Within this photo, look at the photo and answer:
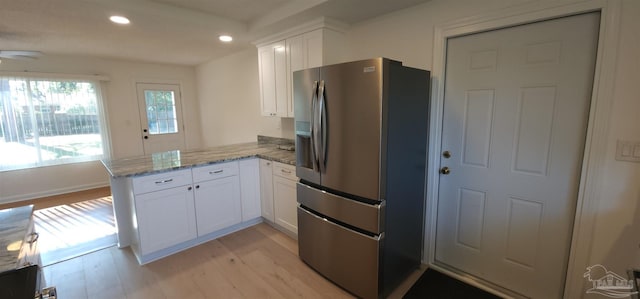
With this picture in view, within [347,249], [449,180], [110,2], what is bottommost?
[347,249]

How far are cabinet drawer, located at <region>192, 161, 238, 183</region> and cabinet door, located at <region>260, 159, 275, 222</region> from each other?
12.0 inches

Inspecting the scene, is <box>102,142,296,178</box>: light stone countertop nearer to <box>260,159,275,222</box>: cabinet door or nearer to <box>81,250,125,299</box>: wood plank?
<box>260,159,275,222</box>: cabinet door

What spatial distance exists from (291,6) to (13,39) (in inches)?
136

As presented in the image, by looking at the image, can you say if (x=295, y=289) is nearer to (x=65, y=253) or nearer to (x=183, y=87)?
(x=65, y=253)

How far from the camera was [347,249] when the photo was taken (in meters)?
1.95

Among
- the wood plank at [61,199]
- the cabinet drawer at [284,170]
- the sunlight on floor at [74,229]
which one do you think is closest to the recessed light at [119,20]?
the cabinet drawer at [284,170]

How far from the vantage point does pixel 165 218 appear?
247 centimetres

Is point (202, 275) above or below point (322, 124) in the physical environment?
below

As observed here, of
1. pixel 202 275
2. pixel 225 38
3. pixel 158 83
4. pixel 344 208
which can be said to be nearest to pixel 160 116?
pixel 158 83

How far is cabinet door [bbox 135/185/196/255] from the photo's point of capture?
2.35 meters

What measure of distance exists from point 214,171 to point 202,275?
975 millimetres

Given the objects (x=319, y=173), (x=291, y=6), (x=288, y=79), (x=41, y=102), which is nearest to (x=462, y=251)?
(x=319, y=173)

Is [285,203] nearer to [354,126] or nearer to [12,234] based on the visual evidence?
[354,126]

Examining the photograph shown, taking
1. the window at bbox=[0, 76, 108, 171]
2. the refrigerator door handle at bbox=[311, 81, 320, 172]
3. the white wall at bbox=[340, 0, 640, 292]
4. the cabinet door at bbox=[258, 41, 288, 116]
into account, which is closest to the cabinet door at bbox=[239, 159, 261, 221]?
the cabinet door at bbox=[258, 41, 288, 116]
